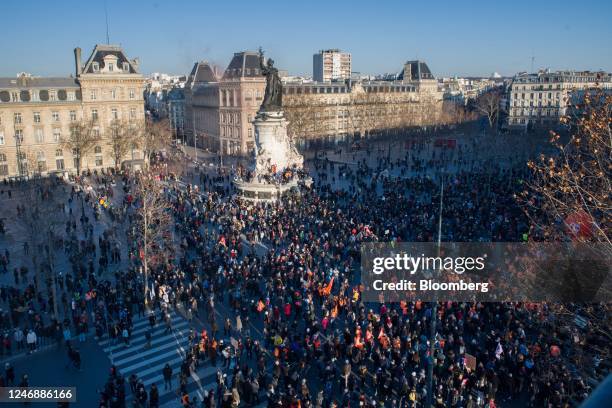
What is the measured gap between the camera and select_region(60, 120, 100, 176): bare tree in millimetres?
55875

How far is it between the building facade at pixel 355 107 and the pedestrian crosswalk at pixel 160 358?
52.0 metres

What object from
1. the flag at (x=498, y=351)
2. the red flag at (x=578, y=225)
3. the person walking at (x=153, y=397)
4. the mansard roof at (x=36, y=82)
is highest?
the mansard roof at (x=36, y=82)

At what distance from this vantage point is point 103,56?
197ft

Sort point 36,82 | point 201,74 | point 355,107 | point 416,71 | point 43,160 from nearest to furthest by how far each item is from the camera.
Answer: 1. point 43,160
2. point 36,82
3. point 355,107
4. point 201,74
5. point 416,71

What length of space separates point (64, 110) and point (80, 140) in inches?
193

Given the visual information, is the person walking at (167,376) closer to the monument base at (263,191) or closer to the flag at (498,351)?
the flag at (498,351)

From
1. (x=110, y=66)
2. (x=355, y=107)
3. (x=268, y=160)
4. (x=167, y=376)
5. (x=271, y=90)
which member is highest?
(x=110, y=66)

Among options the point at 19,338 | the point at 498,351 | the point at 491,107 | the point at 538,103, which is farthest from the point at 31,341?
the point at 538,103

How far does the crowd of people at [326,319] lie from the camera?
15406 millimetres

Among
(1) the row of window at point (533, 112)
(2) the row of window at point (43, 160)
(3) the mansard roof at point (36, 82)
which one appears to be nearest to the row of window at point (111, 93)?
(3) the mansard roof at point (36, 82)

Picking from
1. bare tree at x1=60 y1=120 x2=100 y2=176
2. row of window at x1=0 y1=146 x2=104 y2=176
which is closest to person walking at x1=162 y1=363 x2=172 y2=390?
row of window at x1=0 y1=146 x2=104 y2=176

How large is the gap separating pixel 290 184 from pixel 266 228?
10.3m

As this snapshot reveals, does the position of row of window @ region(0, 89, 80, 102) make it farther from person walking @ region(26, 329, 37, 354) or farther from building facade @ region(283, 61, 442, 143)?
person walking @ region(26, 329, 37, 354)

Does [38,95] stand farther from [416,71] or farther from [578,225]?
[416,71]
